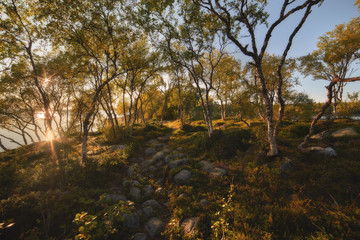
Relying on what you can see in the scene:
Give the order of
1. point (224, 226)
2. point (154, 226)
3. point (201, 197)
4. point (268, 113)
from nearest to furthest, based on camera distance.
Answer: point (224, 226), point (154, 226), point (201, 197), point (268, 113)

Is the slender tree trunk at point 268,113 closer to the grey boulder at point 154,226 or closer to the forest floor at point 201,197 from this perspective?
the forest floor at point 201,197

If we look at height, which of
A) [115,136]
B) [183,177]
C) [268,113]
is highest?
[268,113]

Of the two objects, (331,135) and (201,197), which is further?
(331,135)

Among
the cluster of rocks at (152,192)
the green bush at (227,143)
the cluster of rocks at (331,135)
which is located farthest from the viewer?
the green bush at (227,143)

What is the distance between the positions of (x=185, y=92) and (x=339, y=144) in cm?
2077

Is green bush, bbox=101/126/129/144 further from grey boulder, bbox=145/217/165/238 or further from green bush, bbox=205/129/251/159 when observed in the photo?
grey boulder, bbox=145/217/165/238

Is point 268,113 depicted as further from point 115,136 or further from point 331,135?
point 115,136

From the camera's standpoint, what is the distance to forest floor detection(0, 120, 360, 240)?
4.41 m

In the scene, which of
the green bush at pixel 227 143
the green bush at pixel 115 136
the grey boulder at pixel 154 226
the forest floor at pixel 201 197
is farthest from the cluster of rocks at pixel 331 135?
the green bush at pixel 115 136

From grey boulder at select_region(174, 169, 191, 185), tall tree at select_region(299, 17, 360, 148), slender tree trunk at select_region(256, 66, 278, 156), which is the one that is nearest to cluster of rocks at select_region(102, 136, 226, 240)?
grey boulder at select_region(174, 169, 191, 185)

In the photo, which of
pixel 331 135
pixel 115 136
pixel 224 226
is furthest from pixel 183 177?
pixel 331 135

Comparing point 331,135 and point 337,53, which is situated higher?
point 337,53

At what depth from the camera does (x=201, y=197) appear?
6.69 meters

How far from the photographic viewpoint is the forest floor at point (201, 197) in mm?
4406
